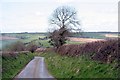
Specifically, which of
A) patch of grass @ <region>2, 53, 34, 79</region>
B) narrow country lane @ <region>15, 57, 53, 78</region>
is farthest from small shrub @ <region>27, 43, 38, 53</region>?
narrow country lane @ <region>15, 57, 53, 78</region>

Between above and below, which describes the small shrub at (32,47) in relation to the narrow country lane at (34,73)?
below

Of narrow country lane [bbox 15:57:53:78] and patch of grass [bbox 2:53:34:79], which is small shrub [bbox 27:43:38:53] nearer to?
patch of grass [bbox 2:53:34:79]

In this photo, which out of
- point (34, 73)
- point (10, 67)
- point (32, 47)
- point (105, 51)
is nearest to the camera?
point (105, 51)

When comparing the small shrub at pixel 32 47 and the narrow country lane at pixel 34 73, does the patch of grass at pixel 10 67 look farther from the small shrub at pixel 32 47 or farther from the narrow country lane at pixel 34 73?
the small shrub at pixel 32 47

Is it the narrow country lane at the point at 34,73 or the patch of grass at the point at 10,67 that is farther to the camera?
the patch of grass at the point at 10,67

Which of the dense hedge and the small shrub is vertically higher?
the dense hedge

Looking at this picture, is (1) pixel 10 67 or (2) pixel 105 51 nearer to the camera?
(2) pixel 105 51

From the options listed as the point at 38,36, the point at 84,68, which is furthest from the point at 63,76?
the point at 38,36

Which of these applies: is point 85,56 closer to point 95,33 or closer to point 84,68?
point 84,68

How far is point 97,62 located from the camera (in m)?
25.8

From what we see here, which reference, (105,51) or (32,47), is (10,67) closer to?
(105,51)

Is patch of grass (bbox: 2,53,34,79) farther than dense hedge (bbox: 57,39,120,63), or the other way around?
patch of grass (bbox: 2,53,34,79)

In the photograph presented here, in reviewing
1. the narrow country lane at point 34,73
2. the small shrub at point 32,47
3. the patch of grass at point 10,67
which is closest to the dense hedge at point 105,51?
the narrow country lane at point 34,73

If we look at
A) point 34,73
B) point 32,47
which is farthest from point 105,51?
point 32,47
